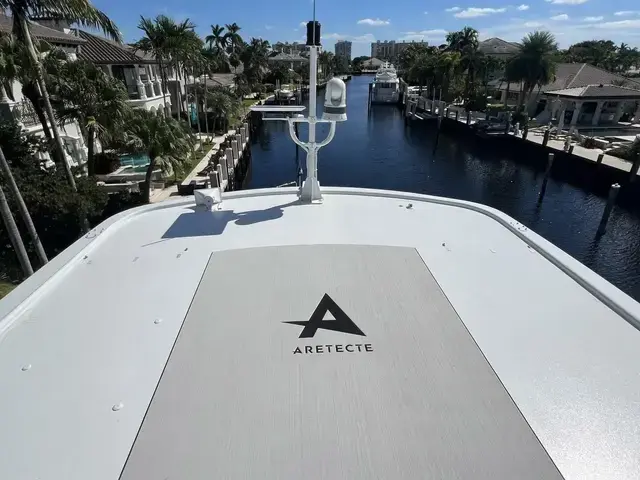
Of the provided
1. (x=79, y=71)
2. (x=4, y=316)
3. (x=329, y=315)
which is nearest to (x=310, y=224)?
(x=329, y=315)

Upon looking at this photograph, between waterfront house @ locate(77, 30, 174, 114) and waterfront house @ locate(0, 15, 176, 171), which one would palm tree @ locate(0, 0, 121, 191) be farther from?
waterfront house @ locate(77, 30, 174, 114)

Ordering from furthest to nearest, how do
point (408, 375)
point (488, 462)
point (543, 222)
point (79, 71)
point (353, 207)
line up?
1. point (543, 222)
2. point (79, 71)
3. point (353, 207)
4. point (408, 375)
5. point (488, 462)

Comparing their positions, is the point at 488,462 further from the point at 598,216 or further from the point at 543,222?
the point at 598,216

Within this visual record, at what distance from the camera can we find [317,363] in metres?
3.61

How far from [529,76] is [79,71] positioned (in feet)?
133

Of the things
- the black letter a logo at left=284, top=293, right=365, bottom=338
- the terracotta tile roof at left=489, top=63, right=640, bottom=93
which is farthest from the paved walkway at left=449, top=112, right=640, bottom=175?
the black letter a logo at left=284, top=293, right=365, bottom=338

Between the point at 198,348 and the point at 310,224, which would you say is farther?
the point at 310,224

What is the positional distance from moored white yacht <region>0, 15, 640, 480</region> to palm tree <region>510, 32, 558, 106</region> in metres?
41.0

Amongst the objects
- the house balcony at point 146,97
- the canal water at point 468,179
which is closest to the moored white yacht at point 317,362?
the canal water at point 468,179

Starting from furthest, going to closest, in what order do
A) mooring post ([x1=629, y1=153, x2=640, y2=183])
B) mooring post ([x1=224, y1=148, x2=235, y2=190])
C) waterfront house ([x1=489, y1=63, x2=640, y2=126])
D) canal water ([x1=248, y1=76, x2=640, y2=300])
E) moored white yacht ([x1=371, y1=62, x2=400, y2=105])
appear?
moored white yacht ([x1=371, y1=62, x2=400, y2=105])
waterfront house ([x1=489, y1=63, x2=640, y2=126])
mooring post ([x1=224, y1=148, x2=235, y2=190])
mooring post ([x1=629, y1=153, x2=640, y2=183])
canal water ([x1=248, y1=76, x2=640, y2=300])

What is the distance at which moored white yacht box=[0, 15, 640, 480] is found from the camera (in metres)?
2.81

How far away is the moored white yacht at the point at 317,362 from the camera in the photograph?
281 centimetres

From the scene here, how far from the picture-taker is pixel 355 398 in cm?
324

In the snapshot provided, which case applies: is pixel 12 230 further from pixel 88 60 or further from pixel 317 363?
pixel 88 60
